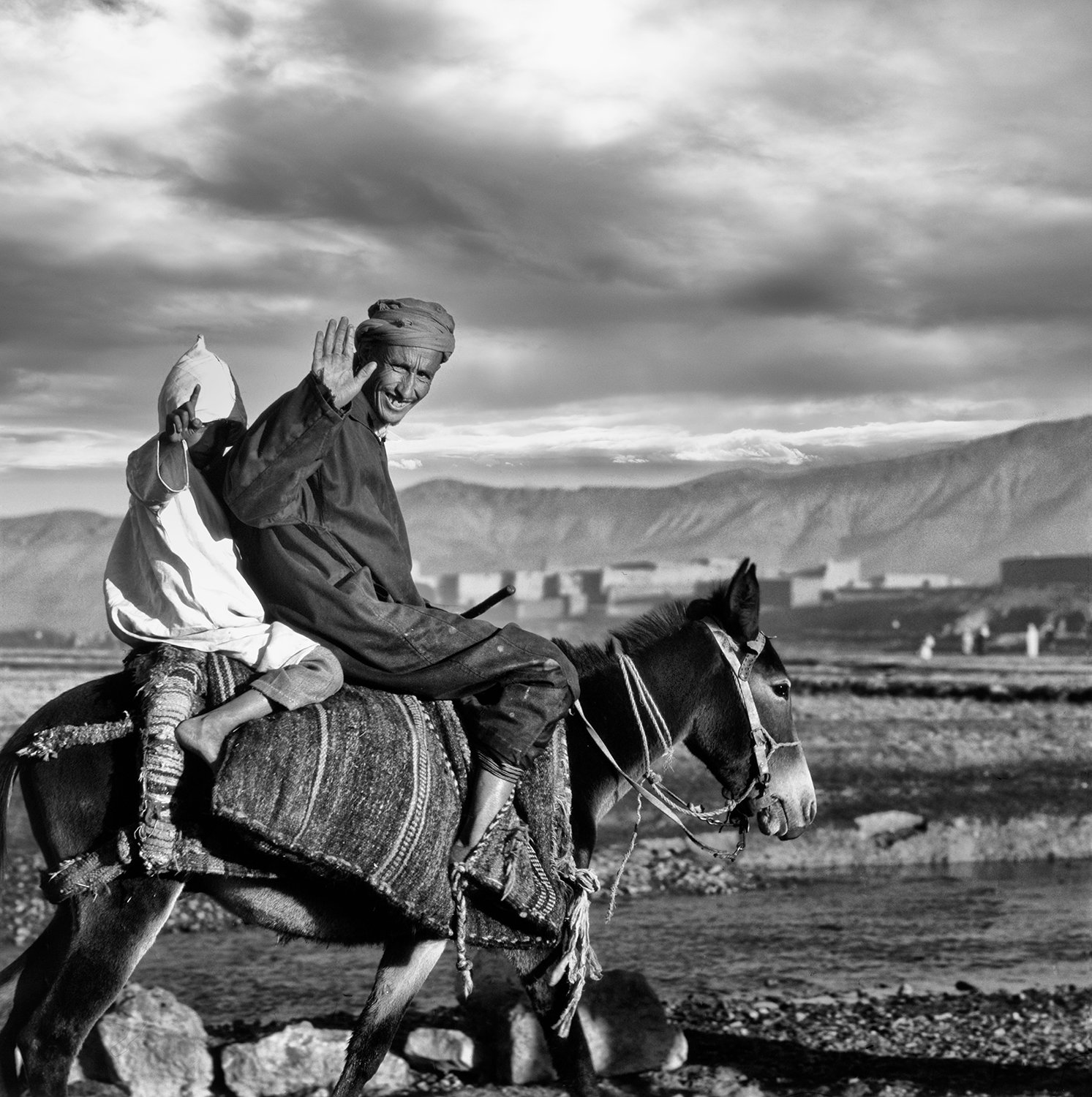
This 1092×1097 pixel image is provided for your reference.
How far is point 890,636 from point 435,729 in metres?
49.9

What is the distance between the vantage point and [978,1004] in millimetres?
7570

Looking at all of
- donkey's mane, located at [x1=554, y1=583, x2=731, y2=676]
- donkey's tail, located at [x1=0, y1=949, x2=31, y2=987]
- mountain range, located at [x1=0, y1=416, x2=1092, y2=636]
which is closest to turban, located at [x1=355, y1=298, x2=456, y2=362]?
donkey's mane, located at [x1=554, y1=583, x2=731, y2=676]

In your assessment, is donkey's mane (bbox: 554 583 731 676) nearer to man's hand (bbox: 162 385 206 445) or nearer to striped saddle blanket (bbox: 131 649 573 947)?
striped saddle blanket (bbox: 131 649 573 947)

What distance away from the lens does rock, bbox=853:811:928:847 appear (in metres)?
12.6

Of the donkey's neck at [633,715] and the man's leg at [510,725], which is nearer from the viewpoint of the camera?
the man's leg at [510,725]

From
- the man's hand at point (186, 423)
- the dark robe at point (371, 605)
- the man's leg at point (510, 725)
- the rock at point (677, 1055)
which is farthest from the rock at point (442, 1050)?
the man's hand at point (186, 423)

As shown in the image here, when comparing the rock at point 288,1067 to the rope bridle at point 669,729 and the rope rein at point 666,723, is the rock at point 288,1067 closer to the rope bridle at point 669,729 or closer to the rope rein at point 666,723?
the rope rein at point 666,723

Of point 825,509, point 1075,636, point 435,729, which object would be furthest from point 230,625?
point 825,509

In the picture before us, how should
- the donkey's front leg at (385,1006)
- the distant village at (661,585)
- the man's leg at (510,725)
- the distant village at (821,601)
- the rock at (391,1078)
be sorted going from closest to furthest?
the man's leg at (510,725)
the donkey's front leg at (385,1006)
the rock at (391,1078)
the distant village at (821,601)
the distant village at (661,585)

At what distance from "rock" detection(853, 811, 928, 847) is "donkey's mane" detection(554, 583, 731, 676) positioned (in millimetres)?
7631

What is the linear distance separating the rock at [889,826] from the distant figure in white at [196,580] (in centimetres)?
893

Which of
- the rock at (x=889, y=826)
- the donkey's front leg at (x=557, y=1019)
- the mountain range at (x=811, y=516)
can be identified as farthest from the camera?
the mountain range at (x=811, y=516)

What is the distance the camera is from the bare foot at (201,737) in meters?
4.54

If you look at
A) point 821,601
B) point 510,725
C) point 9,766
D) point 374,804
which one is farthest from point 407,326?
point 821,601
